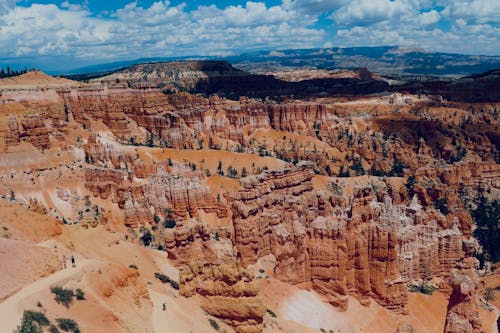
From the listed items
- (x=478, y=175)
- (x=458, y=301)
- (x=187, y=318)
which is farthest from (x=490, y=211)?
(x=187, y=318)

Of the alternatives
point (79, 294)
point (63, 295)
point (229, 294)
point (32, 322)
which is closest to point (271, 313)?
point (229, 294)

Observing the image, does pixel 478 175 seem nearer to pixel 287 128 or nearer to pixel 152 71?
pixel 287 128

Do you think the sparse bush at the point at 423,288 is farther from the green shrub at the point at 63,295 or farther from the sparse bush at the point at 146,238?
the green shrub at the point at 63,295

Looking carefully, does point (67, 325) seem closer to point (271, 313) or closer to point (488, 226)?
point (271, 313)

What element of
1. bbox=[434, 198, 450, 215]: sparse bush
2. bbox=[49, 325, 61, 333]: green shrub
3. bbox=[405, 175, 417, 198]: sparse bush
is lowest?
bbox=[434, 198, 450, 215]: sparse bush

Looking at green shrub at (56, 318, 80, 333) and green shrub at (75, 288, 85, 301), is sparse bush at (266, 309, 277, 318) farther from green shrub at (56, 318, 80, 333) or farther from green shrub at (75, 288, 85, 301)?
green shrub at (56, 318, 80, 333)

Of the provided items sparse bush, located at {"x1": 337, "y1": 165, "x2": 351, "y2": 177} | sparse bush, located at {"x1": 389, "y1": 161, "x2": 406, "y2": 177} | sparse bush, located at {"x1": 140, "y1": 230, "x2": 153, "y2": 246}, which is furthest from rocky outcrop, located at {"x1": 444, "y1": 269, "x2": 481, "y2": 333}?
sparse bush, located at {"x1": 389, "y1": 161, "x2": 406, "y2": 177}

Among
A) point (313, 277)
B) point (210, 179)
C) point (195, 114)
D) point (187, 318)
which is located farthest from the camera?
point (195, 114)
